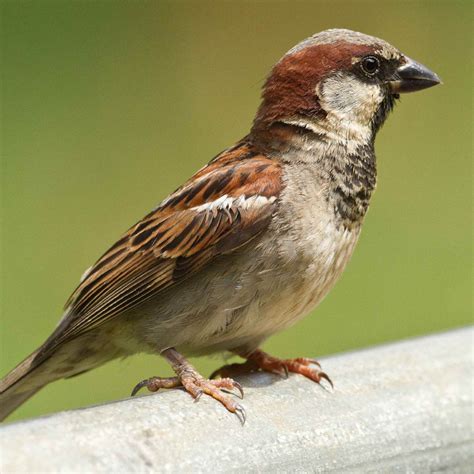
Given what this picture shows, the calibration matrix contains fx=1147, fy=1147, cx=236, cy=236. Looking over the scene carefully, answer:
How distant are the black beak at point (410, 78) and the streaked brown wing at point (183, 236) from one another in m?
0.32

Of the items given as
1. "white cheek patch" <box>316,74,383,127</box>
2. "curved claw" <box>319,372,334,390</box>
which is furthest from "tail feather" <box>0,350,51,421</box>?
"white cheek patch" <box>316,74,383,127</box>

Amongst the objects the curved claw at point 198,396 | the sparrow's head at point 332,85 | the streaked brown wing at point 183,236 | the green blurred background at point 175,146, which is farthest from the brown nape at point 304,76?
the green blurred background at point 175,146

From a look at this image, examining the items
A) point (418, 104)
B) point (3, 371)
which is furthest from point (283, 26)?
point (3, 371)

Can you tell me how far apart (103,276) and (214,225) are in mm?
258

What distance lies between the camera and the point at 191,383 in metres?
2.01

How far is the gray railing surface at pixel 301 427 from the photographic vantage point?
4.65ft

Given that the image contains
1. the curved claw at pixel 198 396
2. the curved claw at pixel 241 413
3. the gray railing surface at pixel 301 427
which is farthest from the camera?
the curved claw at pixel 198 396

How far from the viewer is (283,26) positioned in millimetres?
4777

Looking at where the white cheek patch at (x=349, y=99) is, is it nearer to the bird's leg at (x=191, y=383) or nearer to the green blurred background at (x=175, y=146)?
the bird's leg at (x=191, y=383)

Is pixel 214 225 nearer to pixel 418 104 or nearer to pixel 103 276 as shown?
pixel 103 276

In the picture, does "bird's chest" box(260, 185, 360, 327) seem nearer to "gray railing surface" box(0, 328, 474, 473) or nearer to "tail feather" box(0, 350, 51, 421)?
"gray railing surface" box(0, 328, 474, 473)

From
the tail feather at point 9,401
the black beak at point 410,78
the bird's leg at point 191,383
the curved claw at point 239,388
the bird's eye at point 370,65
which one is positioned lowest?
the tail feather at point 9,401

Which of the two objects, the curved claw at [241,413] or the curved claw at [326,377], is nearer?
the curved claw at [241,413]

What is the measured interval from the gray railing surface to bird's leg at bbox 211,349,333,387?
0.58 feet
